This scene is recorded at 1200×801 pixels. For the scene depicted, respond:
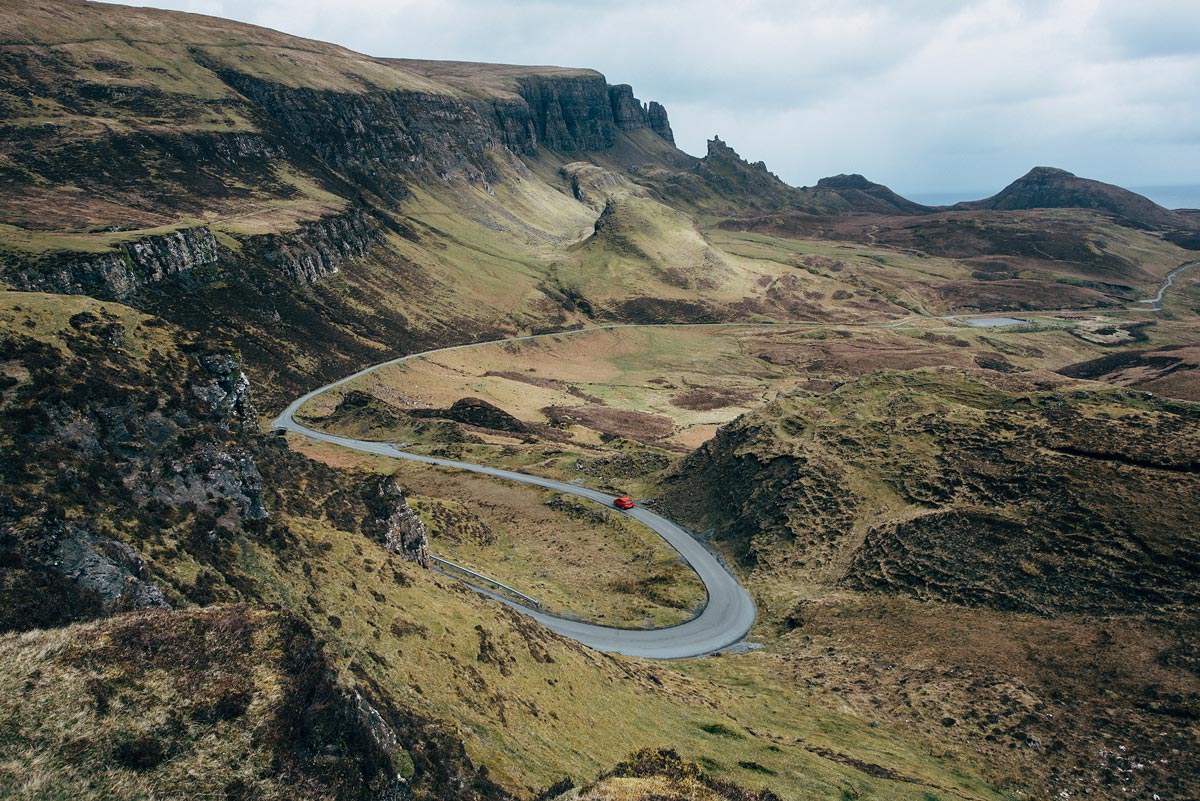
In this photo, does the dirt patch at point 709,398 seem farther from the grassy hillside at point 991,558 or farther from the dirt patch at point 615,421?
the grassy hillside at point 991,558

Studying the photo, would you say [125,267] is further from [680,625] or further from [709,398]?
[709,398]

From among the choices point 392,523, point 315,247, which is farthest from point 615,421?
point 315,247

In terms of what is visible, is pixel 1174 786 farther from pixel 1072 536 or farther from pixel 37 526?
pixel 37 526

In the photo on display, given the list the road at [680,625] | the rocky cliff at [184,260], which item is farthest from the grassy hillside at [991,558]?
the rocky cliff at [184,260]

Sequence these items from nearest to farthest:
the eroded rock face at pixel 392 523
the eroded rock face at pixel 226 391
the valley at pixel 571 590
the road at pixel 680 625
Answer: the valley at pixel 571 590 < the eroded rock face at pixel 226 391 < the eroded rock face at pixel 392 523 < the road at pixel 680 625

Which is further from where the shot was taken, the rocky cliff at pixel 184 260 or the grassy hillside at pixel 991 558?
the rocky cliff at pixel 184 260

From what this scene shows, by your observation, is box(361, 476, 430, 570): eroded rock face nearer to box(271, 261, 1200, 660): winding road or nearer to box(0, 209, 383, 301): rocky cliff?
box(271, 261, 1200, 660): winding road

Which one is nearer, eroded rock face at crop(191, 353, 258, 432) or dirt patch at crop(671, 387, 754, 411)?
eroded rock face at crop(191, 353, 258, 432)

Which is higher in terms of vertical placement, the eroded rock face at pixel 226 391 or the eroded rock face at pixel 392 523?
the eroded rock face at pixel 226 391

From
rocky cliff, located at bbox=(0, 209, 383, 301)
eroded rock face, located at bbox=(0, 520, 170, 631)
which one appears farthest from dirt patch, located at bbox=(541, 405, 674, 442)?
eroded rock face, located at bbox=(0, 520, 170, 631)
